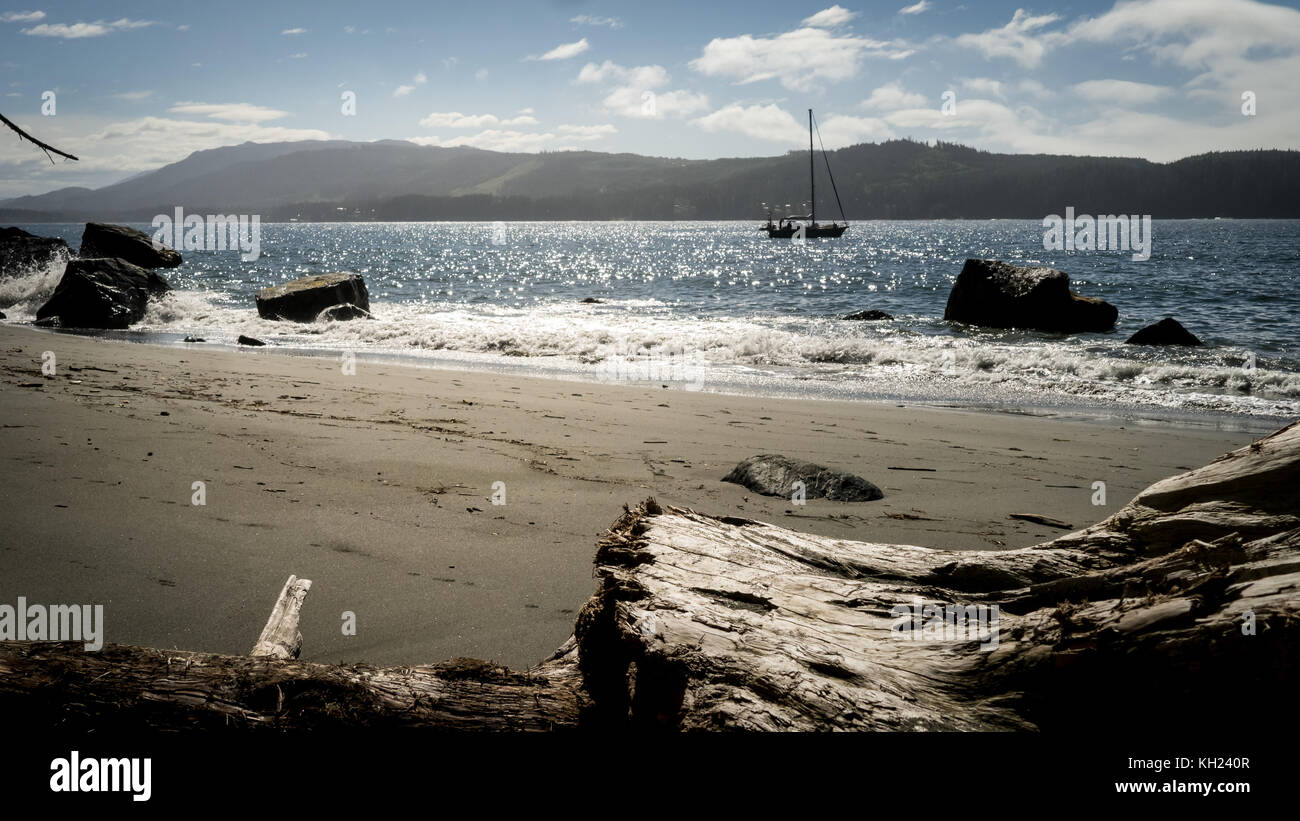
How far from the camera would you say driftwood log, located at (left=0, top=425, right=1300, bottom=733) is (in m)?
1.79

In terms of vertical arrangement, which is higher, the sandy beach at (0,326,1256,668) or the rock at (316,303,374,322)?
the rock at (316,303,374,322)

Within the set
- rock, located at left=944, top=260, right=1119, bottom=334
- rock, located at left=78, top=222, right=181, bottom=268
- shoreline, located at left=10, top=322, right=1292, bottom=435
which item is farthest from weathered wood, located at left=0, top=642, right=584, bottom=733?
rock, located at left=78, top=222, right=181, bottom=268

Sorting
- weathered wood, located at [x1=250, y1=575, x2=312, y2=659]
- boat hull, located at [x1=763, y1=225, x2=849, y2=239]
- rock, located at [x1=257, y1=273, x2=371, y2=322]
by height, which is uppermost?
boat hull, located at [x1=763, y1=225, x2=849, y2=239]

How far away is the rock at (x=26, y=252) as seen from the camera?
23.6m

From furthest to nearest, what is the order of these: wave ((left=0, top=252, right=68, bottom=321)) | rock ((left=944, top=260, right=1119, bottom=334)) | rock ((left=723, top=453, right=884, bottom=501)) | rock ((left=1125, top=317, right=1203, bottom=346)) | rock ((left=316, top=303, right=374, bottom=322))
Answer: wave ((left=0, top=252, right=68, bottom=321)), rock ((left=316, top=303, right=374, bottom=322)), rock ((left=944, top=260, right=1119, bottom=334)), rock ((left=1125, top=317, right=1203, bottom=346)), rock ((left=723, top=453, right=884, bottom=501))

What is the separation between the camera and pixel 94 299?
17.8 m

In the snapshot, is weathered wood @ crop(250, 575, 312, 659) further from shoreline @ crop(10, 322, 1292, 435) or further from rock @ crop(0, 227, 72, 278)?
rock @ crop(0, 227, 72, 278)

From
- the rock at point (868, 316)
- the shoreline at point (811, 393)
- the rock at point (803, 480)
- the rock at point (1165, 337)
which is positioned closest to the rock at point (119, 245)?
the shoreline at point (811, 393)

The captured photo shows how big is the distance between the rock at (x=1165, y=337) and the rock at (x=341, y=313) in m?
17.1

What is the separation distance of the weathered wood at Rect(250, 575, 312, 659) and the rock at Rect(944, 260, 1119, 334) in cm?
1817

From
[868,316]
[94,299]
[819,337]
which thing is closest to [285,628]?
[819,337]

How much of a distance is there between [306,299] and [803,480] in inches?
676

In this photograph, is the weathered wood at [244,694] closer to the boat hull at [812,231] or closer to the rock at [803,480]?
the rock at [803,480]
